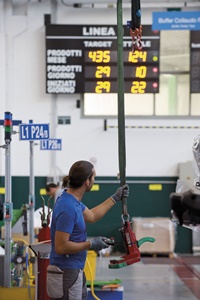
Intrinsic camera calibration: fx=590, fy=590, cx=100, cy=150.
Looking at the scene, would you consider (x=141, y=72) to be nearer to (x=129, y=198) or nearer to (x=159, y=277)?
(x=129, y=198)

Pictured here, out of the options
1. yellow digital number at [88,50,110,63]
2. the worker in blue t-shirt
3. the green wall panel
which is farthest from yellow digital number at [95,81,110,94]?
the worker in blue t-shirt

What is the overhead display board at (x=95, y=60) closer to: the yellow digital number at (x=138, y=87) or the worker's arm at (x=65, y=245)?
the yellow digital number at (x=138, y=87)

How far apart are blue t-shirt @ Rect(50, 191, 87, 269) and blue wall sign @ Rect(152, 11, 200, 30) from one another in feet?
19.7

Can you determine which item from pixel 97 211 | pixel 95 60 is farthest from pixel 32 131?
pixel 95 60

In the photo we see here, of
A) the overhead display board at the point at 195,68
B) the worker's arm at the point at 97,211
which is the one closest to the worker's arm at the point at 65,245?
the worker's arm at the point at 97,211

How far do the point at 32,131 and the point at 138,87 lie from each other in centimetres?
422

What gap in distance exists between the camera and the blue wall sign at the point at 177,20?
9.19 metres

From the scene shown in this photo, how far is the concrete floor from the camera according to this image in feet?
25.3

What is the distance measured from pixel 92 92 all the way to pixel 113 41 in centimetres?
101

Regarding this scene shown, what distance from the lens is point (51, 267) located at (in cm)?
386

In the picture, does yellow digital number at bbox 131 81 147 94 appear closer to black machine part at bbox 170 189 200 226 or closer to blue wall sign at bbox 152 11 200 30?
blue wall sign at bbox 152 11 200 30

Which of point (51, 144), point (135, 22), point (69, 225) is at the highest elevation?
point (135, 22)

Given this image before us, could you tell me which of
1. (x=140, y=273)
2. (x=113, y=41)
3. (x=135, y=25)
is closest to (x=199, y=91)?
(x=113, y=41)

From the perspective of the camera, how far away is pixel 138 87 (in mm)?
10602
